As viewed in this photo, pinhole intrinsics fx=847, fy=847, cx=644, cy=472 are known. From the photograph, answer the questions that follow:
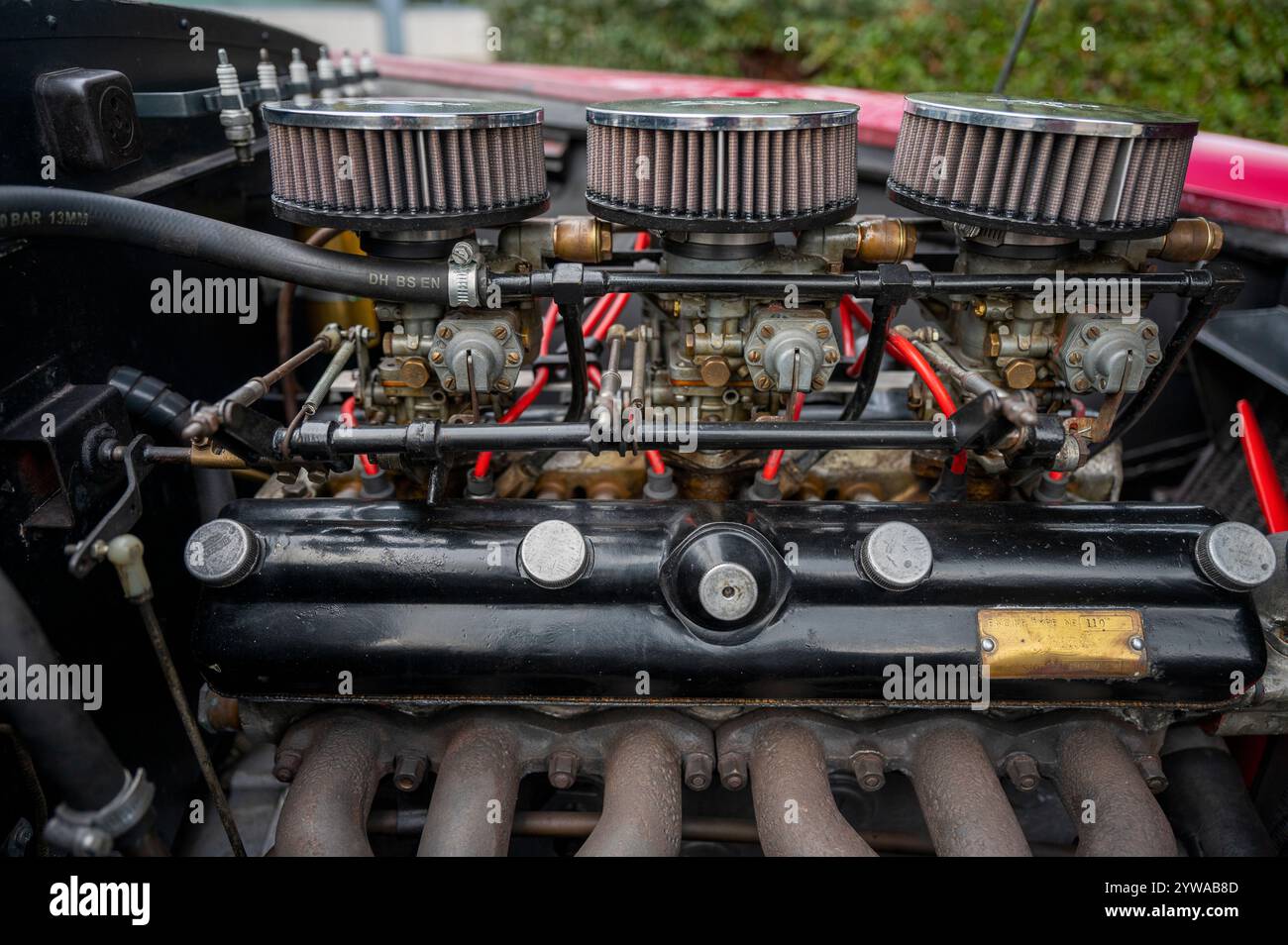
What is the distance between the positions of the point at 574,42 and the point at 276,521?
771 centimetres

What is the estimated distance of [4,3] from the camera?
3.99 ft

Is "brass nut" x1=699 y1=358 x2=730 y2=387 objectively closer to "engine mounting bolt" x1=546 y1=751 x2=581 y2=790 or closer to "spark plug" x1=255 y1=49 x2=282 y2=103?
"engine mounting bolt" x1=546 y1=751 x2=581 y2=790

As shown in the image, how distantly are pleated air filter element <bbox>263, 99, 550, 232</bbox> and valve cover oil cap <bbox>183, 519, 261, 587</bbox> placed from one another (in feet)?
1.65

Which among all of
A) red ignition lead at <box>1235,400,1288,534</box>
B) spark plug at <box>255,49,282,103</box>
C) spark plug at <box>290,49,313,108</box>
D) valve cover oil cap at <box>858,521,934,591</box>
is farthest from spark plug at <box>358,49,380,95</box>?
red ignition lead at <box>1235,400,1288,534</box>

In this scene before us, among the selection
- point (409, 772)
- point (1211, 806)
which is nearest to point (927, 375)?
point (1211, 806)

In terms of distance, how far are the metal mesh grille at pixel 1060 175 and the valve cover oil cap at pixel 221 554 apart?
1.24 metres

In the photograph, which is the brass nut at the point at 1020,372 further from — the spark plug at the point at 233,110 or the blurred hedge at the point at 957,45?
the blurred hedge at the point at 957,45

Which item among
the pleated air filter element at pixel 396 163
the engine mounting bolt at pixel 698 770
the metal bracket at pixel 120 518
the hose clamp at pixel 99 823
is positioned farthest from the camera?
the engine mounting bolt at pixel 698 770

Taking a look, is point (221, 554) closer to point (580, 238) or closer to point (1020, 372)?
point (580, 238)

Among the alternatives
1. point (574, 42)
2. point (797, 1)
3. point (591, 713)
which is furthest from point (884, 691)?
point (574, 42)

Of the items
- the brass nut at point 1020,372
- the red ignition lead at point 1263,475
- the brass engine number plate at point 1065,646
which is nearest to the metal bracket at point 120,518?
the brass engine number plate at point 1065,646

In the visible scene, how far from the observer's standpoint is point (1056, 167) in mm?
1272

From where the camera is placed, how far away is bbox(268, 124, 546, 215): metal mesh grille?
4.11 ft

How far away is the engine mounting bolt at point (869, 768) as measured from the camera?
1.38m
